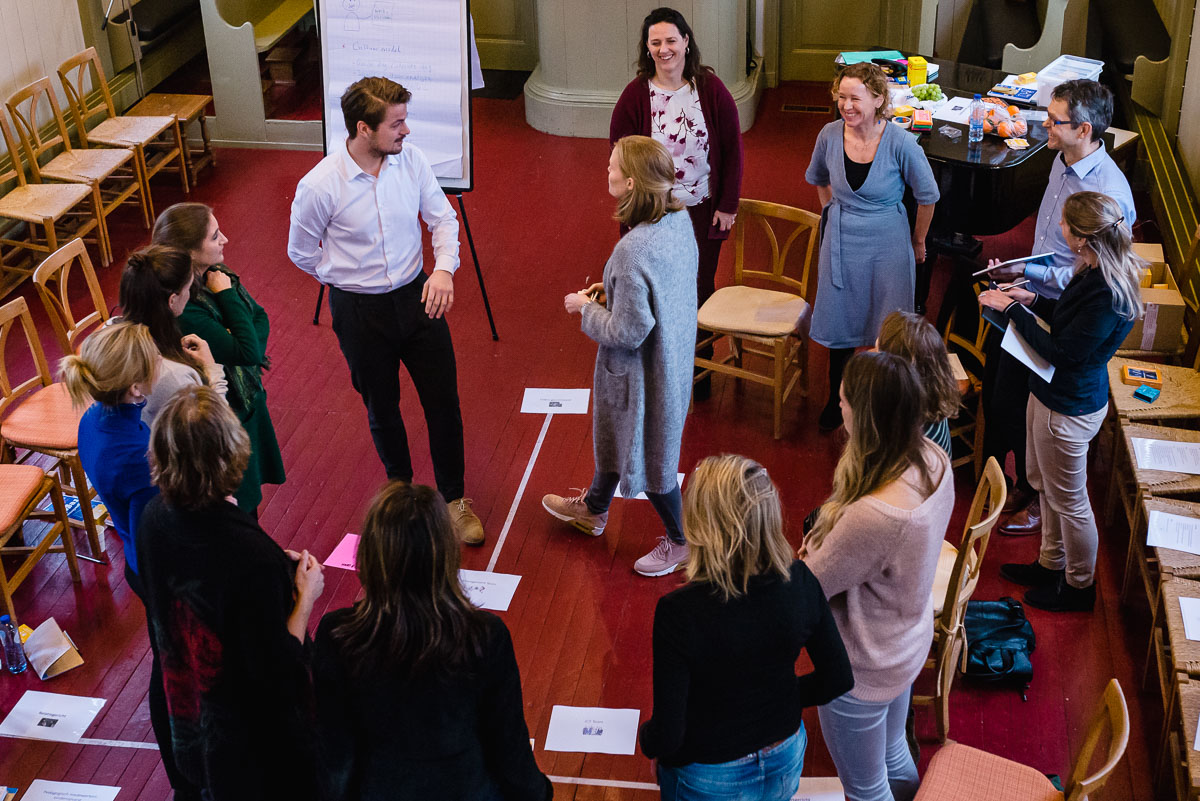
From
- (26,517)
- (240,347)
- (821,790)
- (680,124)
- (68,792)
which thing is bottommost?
(68,792)

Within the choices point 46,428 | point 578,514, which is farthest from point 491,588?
point 46,428

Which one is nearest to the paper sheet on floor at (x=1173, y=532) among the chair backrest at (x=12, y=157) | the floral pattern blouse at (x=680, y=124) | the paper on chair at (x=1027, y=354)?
the paper on chair at (x=1027, y=354)

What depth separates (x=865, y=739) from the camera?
291 cm

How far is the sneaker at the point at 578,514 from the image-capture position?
4.49 m

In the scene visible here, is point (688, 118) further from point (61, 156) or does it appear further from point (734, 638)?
point (61, 156)

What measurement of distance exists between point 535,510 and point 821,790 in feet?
6.13

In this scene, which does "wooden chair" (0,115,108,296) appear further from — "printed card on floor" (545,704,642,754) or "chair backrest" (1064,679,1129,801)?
"chair backrest" (1064,679,1129,801)

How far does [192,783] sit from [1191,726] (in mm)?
2637

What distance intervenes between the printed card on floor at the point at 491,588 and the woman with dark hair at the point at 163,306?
1358 mm

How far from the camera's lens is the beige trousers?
380 centimetres

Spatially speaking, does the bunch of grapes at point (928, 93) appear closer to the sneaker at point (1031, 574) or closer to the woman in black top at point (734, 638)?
Result: the sneaker at point (1031, 574)

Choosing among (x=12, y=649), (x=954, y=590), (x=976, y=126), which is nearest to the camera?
(x=954, y=590)

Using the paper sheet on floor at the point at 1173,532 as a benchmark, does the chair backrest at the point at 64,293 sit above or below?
above

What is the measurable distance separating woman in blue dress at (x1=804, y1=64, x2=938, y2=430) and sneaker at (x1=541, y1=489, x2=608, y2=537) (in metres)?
1.25
